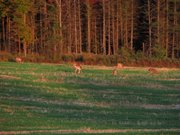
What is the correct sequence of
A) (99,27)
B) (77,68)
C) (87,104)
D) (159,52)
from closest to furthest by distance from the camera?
(87,104) → (77,68) → (159,52) → (99,27)

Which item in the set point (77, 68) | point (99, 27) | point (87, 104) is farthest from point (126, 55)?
point (87, 104)

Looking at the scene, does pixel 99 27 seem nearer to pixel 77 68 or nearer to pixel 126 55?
pixel 126 55

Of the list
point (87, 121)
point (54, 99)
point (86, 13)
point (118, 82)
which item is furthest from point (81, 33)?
point (87, 121)

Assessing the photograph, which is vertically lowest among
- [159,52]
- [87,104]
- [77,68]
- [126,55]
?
[87,104]

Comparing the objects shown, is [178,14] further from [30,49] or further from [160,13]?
[30,49]

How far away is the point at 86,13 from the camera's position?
99062 mm

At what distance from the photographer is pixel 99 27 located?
103m

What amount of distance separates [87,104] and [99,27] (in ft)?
223

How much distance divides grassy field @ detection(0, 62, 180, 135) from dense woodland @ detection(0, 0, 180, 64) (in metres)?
39.7

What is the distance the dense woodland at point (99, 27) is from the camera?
91938 millimetres

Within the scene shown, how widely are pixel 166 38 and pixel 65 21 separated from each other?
15.9m

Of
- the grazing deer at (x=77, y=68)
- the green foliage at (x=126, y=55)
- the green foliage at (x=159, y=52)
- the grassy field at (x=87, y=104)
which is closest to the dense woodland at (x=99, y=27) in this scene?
the green foliage at (x=159, y=52)

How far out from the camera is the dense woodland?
91.9m

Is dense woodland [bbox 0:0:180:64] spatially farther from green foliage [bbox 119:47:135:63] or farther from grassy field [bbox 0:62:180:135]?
grassy field [bbox 0:62:180:135]
